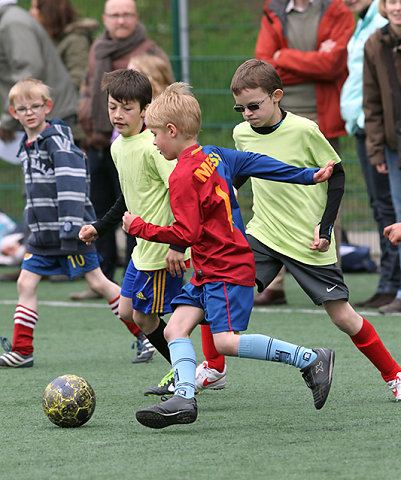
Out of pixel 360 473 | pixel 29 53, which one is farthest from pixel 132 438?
pixel 29 53

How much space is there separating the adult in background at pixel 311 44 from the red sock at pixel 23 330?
3113 mm

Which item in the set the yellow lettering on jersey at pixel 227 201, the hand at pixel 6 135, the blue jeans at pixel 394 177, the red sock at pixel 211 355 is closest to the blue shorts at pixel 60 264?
the red sock at pixel 211 355

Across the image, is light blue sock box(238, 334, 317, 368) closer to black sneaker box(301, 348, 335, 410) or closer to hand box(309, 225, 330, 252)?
black sneaker box(301, 348, 335, 410)

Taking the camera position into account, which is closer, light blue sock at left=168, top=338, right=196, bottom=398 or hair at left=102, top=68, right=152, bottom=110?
light blue sock at left=168, top=338, right=196, bottom=398

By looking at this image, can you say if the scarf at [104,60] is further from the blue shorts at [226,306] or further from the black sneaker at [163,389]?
the blue shorts at [226,306]

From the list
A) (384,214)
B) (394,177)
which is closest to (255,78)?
(394,177)

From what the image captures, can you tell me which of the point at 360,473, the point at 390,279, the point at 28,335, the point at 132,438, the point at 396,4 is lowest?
the point at 390,279

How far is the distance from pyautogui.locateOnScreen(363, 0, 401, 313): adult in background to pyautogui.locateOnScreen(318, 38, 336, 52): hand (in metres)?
0.65

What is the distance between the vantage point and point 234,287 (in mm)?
4559

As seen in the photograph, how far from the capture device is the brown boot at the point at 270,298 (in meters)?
8.58

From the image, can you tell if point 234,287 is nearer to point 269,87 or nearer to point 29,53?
point 269,87

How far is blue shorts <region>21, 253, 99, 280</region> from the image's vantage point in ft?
20.6

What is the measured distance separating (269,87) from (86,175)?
1.81m

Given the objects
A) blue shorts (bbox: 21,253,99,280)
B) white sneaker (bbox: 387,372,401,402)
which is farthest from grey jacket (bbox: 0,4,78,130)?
white sneaker (bbox: 387,372,401,402)
